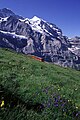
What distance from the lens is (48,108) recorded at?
9430mm

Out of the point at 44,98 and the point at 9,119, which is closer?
the point at 9,119

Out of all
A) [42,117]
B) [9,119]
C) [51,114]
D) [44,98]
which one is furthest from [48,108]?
[9,119]

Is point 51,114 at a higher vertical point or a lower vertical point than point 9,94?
lower

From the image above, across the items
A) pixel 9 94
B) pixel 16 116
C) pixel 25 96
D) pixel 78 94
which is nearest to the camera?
pixel 16 116

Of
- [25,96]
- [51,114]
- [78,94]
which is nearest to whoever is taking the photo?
[51,114]

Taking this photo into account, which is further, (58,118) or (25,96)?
(25,96)

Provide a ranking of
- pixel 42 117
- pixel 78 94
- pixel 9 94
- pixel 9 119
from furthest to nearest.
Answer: pixel 78 94
pixel 9 94
pixel 42 117
pixel 9 119

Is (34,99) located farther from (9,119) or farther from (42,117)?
(9,119)

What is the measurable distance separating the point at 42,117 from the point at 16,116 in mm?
1967

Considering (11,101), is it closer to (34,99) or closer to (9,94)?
(9,94)

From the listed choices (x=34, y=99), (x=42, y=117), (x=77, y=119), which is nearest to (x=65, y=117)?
(x=77, y=119)

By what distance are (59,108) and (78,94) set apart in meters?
7.27

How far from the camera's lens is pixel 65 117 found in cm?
952

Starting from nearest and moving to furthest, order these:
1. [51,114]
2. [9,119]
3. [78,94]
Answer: [9,119]
[51,114]
[78,94]
